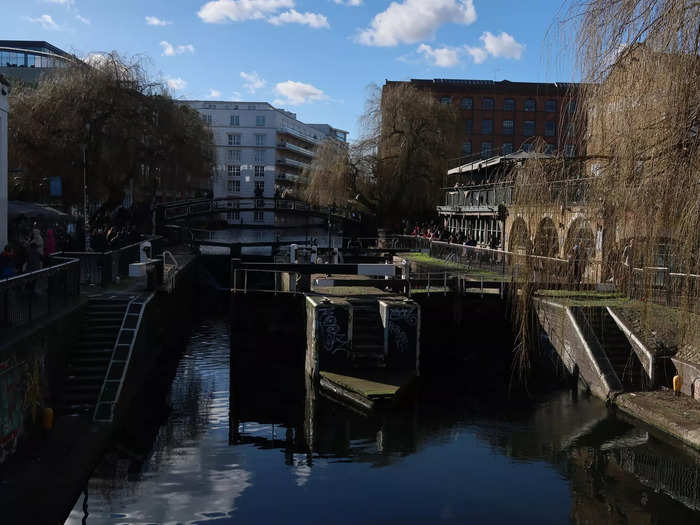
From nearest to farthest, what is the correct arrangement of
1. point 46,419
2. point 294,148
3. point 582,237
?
point 582,237, point 46,419, point 294,148

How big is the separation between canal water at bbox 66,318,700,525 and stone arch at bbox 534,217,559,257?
4496 mm

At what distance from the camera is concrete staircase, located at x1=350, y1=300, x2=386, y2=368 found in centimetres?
2009

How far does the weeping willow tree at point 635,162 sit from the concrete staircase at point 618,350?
626cm

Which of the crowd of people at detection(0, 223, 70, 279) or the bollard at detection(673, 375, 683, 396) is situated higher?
the crowd of people at detection(0, 223, 70, 279)

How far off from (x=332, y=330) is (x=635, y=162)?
37.8ft

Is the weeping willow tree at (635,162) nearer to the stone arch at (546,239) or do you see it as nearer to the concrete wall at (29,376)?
the stone arch at (546,239)

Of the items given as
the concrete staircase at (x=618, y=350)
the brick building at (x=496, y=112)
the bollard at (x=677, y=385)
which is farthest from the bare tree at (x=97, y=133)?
the brick building at (x=496, y=112)

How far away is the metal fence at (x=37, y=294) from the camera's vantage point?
12.7m

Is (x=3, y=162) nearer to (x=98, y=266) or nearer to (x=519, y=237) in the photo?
(x=98, y=266)

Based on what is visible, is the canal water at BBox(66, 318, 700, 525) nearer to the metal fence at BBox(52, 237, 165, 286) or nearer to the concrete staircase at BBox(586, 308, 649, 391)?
the concrete staircase at BBox(586, 308, 649, 391)

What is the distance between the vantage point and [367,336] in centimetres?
2045

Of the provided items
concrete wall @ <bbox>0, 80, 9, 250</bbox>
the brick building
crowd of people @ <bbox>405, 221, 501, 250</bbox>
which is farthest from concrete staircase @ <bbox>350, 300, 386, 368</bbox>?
the brick building

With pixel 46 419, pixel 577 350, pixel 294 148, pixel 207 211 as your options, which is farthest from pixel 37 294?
pixel 294 148

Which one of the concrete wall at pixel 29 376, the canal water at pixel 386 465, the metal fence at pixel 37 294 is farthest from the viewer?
the metal fence at pixel 37 294
